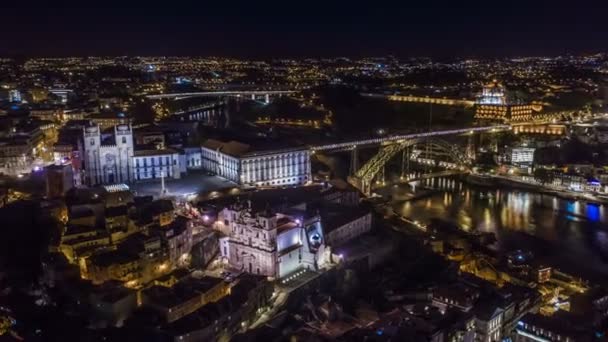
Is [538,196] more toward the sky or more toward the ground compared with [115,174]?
more toward the ground

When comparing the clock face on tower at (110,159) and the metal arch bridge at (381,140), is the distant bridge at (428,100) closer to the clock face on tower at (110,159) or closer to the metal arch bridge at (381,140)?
the metal arch bridge at (381,140)

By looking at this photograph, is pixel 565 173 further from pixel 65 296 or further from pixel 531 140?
pixel 65 296

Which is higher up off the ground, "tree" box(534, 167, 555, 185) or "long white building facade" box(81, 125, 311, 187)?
"long white building facade" box(81, 125, 311, 187)

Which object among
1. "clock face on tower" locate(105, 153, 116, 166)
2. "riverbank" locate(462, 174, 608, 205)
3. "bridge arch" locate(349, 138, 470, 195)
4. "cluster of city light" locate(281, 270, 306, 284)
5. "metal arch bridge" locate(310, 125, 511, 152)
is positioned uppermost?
"clock face on tower" locate(105, 153, 116, 166)

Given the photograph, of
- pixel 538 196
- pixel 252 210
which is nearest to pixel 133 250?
pixel 252 210

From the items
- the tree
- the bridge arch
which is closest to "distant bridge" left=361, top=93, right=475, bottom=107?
the bridge arch

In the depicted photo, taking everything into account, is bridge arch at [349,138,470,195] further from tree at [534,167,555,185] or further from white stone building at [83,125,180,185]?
white stone building at [83,125,180,185]

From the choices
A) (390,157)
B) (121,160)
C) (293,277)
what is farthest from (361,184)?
(293,277)

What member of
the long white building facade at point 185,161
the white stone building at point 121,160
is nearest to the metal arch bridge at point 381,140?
the long white building facade at point 185,161
